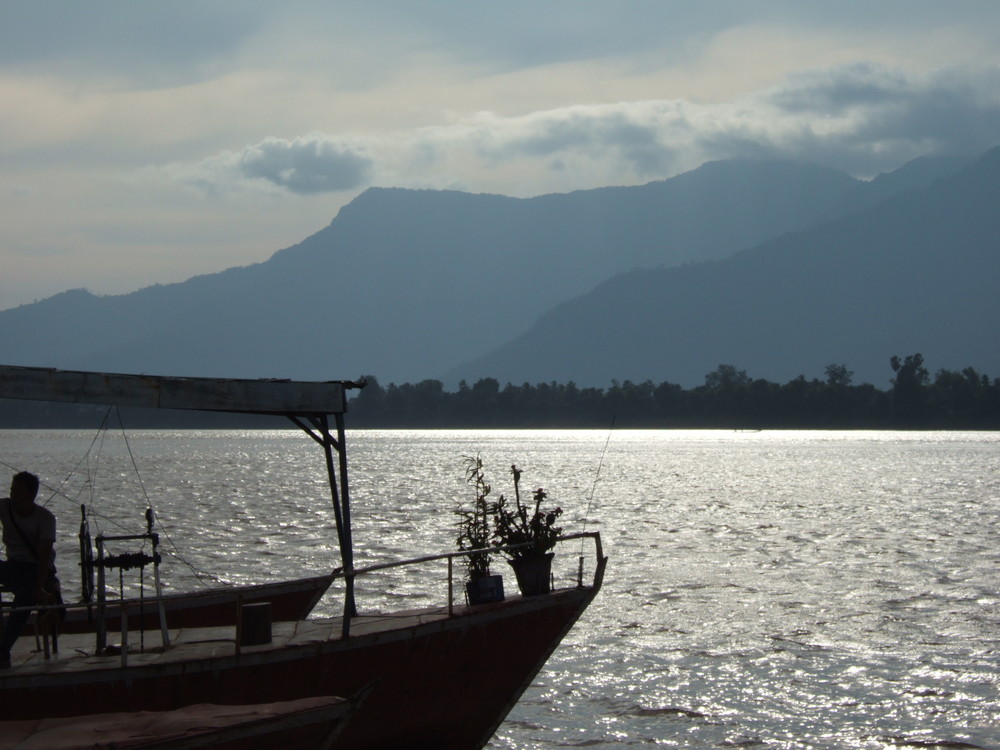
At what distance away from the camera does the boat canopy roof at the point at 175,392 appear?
1357cm

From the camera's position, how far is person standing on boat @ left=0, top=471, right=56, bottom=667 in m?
12.5

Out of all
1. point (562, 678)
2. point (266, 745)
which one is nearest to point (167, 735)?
point (266, 745)

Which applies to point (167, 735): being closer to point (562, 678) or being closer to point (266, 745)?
point (266, 745)

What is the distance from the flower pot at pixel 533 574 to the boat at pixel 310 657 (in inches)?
10.0

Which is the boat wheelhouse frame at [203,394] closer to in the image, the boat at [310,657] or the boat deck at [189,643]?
the boat at [310,657]

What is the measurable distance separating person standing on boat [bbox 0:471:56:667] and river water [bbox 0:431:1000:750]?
3.56 metres

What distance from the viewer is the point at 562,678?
1892 centimetres

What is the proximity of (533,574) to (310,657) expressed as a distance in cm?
324

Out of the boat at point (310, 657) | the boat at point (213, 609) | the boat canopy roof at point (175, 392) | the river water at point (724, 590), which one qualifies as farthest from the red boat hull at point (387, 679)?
the boat canopy roof at point (175, 392)

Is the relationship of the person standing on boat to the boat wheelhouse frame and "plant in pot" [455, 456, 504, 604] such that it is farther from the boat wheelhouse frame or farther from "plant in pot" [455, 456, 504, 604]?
"plant in pot" [455, 456, 504, 604]

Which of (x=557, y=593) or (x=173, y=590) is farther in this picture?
(x=173, y=590)

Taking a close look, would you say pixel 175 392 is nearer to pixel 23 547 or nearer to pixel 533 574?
pixel 23 547

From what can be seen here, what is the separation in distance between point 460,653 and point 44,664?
Result: 4584 mm

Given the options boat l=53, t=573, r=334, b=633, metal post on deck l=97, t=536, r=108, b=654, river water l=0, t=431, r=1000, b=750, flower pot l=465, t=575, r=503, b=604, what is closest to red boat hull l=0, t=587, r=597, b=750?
flower pot l=465, t=575, r=503, b=604
